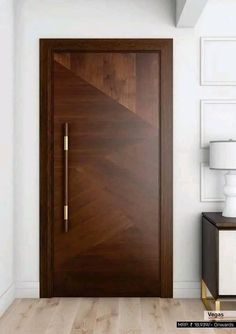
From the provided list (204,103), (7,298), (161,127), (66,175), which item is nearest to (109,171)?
(66,175)

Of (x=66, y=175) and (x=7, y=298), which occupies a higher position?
(x=66, y=175)

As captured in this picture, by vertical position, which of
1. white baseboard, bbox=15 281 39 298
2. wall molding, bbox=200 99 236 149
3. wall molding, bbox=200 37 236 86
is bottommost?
white baseboard, bbox=15 281 39 298

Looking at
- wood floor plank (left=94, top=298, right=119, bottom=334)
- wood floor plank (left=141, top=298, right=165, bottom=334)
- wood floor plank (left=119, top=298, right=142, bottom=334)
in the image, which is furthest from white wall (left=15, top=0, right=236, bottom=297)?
wood floor plank (left=94, top=298, right=119, bottom=334)

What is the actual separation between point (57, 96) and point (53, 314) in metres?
1.75

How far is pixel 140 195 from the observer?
3.80 m

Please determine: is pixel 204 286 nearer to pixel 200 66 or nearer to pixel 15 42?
pixel 200 66

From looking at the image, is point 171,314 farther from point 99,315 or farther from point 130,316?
point 99,315

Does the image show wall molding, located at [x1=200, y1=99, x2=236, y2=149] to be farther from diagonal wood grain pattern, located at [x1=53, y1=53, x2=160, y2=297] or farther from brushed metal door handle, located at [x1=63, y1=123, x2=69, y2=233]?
brushed metal door handle, located at [x1=63, y1=123, x2=69, y2=233]

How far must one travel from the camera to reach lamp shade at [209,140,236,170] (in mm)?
3314

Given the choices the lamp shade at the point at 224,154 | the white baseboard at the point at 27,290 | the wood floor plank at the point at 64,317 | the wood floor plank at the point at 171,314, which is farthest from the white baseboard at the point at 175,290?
the lamp shade at the point at 224,154

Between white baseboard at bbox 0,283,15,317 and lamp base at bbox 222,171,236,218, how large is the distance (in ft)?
5.95

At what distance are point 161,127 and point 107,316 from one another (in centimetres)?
156

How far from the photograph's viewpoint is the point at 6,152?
356 cm

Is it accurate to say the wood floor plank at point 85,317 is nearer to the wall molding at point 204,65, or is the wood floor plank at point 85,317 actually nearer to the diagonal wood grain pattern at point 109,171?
the diagonal wood grain pattern at point 109,171
